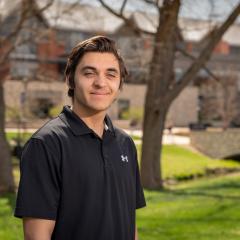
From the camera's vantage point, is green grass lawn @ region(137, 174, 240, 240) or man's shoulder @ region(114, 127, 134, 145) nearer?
man's shoulder @ region(114, 127, 134, 145)

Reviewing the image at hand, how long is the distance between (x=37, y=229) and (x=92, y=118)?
0.62m

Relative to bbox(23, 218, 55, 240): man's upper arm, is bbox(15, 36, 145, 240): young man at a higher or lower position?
higher

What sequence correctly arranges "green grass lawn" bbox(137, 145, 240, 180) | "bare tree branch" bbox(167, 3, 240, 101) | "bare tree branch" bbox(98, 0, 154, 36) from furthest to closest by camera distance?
"green grass lawn" bbox(137, 145, 240, 180)
"bare tree branch" bbox(98, 0, 154, 36)
"bare tree branch" bbox(167, 3, 240, 101)

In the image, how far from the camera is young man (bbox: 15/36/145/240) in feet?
8.36

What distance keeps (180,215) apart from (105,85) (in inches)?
295

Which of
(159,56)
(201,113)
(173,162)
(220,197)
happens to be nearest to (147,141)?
(159,56)

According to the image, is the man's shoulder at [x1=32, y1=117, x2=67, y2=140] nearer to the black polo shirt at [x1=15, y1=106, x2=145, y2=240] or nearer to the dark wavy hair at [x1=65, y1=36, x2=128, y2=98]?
the black polo shirt at [x1=15, y1=106, x2=145, y2=240]

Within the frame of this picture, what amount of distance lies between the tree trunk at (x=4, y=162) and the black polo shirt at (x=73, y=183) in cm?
1311

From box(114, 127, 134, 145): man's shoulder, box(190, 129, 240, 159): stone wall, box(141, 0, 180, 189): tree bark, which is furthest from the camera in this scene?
box(190, 129, 240, 159): stone wall

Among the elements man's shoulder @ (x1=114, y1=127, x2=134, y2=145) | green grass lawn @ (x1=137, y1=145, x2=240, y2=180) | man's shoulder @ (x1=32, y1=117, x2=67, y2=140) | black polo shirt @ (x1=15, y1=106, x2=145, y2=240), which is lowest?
green grass lawn @ (x1=137, y1=145, x2=240, y2=180)

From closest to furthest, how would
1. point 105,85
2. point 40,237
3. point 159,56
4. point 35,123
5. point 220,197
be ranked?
point 40,237
point 105,85
point 220,197
point 159,56
point 35,123

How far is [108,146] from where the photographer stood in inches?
109

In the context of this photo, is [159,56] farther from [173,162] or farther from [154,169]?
[173,162]

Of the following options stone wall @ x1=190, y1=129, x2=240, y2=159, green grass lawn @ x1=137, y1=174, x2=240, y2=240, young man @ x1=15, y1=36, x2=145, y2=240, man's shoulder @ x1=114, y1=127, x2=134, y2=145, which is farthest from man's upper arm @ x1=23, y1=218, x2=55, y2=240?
stone wall @ x1=190, y1=129, x2=240, y2=159
